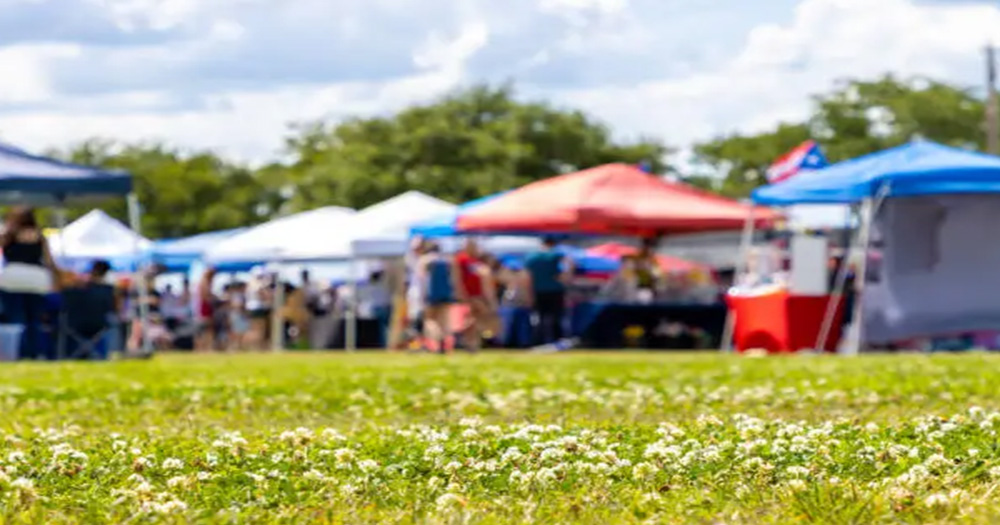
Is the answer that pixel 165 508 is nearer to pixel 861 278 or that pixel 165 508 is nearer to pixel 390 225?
pixel 861 278

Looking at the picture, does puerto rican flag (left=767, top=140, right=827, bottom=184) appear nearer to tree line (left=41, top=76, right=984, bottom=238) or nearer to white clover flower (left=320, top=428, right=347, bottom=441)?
white clover flower (left=320, top=428, right=347, bottom=441)

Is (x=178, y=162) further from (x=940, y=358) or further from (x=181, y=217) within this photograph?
(x=940, y=358)

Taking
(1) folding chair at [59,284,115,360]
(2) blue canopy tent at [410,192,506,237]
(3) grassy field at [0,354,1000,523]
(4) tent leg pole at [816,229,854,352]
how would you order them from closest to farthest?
(3) grassy field at [0,354,1000,523] < (1) folding chair at [59,284,115,360] < (4) tent leg pole at [816,229,854,352] < (2) blue canopy tent at [410,192,506,237]

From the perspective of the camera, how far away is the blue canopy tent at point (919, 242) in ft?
80.3

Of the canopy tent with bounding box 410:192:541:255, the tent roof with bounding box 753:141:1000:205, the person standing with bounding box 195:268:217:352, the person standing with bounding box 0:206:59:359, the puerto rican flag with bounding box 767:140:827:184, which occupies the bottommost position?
the person standing with bounding box 195:268:217:352

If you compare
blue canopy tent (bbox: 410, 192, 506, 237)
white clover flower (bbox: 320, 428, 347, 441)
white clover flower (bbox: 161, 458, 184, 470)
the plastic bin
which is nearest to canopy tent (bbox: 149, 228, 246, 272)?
blue canopy tent (bbox: 410, 192, 506, 237)

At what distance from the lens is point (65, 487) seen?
6.88 metres

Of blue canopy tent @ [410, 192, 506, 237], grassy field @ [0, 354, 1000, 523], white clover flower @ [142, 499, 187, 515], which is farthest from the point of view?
blue canopy tent @ [410, 192, 506, 237]

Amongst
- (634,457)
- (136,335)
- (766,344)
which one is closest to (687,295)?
(766,344)

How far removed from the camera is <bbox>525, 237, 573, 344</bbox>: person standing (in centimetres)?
2970

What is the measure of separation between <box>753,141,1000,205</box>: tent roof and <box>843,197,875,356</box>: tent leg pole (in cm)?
21

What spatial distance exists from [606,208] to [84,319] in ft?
24.8

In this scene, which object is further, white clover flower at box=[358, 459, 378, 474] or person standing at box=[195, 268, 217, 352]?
person standing at box=[195, 268, 217, 352]

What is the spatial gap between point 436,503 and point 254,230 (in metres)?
31.3
